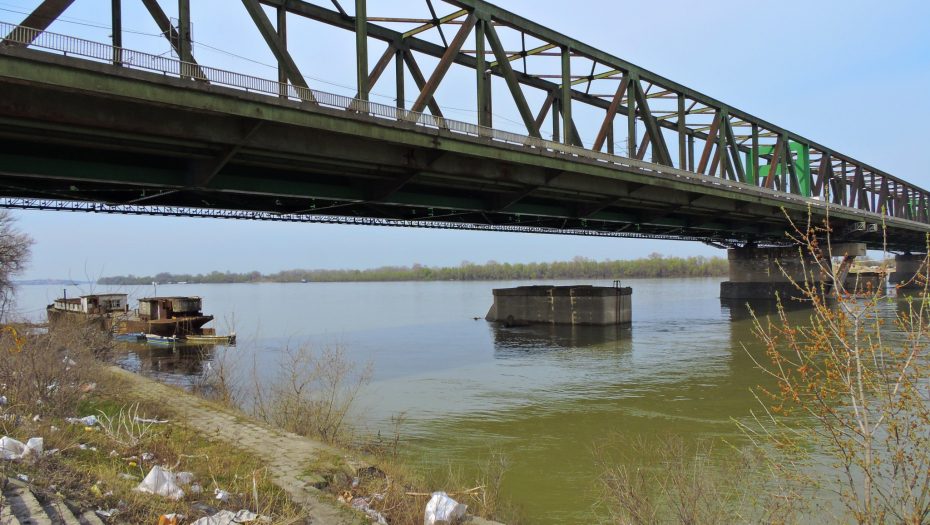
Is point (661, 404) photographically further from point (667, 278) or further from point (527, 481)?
point (667, 278)

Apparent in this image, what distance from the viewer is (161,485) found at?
6.80m

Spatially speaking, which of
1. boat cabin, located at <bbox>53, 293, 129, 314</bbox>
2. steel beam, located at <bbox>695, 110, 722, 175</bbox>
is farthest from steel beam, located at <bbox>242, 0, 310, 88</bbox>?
boat cabin, located at <bbox>53, 293, 129, 314</bbox>

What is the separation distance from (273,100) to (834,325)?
11.6 meters

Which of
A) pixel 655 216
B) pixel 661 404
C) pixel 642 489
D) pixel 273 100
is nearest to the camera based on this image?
pixel 642 489

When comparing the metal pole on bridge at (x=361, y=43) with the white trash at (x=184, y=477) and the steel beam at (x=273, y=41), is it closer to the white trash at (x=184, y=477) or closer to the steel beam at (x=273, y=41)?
the steel beam at (x=273, y=41)

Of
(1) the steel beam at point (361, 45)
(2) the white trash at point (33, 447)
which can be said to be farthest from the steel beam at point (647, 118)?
(2) the white trash at point (33, 447)

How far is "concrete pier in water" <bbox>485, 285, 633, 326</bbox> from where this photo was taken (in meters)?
41.9

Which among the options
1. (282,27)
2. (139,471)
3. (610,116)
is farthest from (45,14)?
(610,116)

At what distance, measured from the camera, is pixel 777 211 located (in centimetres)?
3900

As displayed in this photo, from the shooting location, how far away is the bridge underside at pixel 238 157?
35.8ft

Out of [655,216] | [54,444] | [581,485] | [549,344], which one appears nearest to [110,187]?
[54,444]

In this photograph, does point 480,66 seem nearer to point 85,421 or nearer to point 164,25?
point 164,25

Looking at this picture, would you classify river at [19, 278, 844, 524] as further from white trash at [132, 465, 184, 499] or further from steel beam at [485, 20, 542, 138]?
steel beam at [485, 20, 542, 138]

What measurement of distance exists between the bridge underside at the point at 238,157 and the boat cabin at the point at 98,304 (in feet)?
73.2
